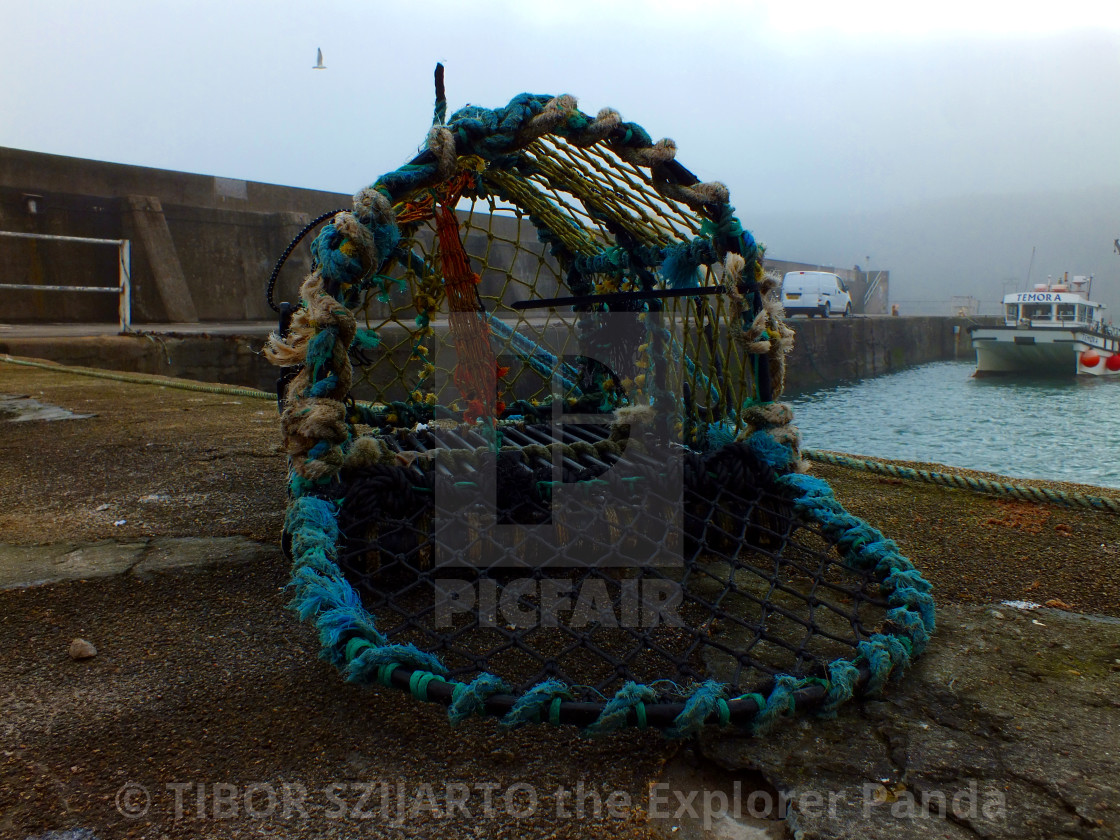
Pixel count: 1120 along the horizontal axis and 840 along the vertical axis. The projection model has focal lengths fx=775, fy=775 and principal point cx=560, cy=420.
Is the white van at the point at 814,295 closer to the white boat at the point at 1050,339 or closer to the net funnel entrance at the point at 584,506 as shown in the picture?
the white boat at the point at 1050,339

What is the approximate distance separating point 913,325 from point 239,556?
29.7 metres

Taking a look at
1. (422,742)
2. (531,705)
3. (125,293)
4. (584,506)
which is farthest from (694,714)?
(125,293)

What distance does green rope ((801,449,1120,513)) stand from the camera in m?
2.51

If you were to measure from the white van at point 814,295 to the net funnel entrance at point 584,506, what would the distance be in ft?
72.9

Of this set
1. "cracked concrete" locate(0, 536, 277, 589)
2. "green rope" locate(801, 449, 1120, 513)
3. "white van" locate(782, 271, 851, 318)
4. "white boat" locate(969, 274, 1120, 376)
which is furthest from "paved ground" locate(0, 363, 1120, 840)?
"white van" locate(782, 271, 851, 318)

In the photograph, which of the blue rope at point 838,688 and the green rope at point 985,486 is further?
the green rope at point 985,486

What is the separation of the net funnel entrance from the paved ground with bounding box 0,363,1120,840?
0.27ft

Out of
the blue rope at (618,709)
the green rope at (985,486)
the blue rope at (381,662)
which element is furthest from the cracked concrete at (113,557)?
the green rope at (985,486)

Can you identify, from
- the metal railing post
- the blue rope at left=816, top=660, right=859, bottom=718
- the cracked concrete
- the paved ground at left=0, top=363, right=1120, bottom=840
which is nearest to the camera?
the paved ground at left=0, top=363, right=1120, bottom=840

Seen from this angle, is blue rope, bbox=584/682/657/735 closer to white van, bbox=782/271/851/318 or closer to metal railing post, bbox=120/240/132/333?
metal railing post, bbox=120/240/132/333

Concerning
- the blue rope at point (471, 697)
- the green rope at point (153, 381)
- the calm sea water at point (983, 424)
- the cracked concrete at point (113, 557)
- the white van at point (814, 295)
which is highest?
the white van at point (814, 295)

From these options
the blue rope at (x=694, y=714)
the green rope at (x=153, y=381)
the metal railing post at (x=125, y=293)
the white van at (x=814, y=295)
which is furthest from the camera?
the white van at (x=814, y=295)

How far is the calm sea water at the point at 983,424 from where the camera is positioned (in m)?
7.85

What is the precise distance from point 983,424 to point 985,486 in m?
9.83
